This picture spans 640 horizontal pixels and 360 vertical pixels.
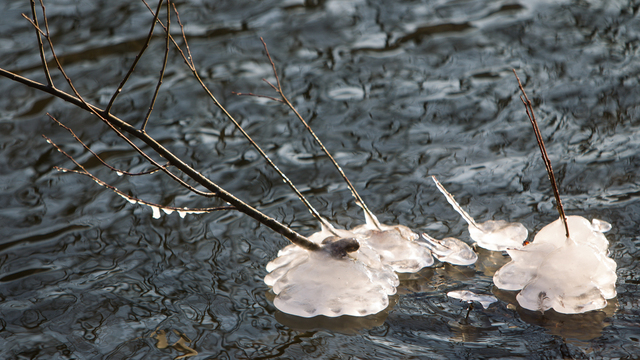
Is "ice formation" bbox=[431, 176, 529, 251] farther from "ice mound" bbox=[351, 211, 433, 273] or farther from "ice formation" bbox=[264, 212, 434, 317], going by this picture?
"ice formation" bbox=[264, 212, 434, 317]

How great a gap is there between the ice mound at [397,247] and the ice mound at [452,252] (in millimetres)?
40

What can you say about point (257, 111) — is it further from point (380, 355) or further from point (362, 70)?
point (380, 355)

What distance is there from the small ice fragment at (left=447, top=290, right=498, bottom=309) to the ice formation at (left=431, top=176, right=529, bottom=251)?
12.0 inches

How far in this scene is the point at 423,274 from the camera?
271cm

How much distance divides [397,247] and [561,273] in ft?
2.36

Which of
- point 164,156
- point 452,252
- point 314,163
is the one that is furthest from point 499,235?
point 164,156

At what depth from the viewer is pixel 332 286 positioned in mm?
2412

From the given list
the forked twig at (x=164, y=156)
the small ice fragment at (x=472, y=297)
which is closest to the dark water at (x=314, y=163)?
the small ice fragment at (x=472, y=297)

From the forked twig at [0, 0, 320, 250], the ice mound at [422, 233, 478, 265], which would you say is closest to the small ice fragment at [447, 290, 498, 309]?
the ice mound at [422, 233, 478, 265]

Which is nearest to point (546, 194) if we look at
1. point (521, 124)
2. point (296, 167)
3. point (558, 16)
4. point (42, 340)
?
point (521, 124)

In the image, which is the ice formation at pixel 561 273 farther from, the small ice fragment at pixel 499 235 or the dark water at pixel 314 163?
the small ice fragment at pixel 499 235

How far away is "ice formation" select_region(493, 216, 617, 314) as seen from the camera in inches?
91.3

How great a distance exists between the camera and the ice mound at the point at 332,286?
2.41 m

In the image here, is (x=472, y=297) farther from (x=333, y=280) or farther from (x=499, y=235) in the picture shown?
(x=333, y=280)
